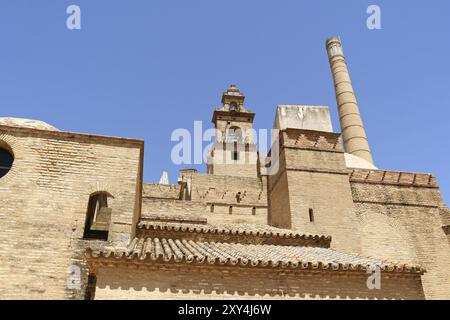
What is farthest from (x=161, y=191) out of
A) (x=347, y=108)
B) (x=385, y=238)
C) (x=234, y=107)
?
(x=347, y=108)

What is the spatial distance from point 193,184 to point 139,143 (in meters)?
8.67

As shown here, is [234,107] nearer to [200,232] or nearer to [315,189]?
[315,189]

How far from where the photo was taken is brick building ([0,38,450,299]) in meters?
6.40

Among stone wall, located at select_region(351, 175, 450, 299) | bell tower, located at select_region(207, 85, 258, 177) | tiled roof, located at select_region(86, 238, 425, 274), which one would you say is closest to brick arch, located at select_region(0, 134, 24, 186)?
tiled roof, located at select_region(86, 238, 425, 274)

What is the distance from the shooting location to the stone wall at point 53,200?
6680 millimetres

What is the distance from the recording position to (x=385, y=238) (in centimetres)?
1302

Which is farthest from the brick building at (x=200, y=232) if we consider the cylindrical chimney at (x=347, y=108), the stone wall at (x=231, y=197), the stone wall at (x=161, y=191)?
the cylindrical chimney at (x=347, y=108)

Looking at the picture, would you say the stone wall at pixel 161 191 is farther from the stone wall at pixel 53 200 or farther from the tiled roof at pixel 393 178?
the stone wall at pixel 53 200

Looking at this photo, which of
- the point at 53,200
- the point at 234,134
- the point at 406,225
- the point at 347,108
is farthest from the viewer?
the point at 234,134

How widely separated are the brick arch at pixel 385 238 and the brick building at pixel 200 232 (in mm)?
41

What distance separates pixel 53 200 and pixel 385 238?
36.1 ft
